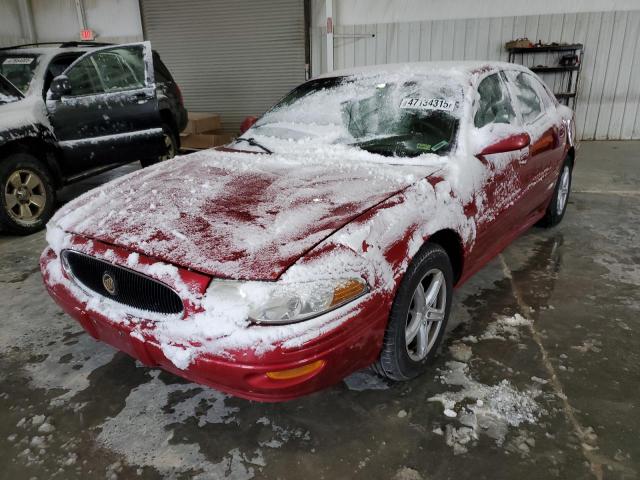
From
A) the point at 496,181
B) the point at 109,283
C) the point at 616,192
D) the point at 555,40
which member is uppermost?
the point at 555,40

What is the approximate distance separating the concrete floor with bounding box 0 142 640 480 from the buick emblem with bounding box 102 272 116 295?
58cm

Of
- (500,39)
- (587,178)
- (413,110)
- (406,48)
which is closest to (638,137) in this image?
(500,39)

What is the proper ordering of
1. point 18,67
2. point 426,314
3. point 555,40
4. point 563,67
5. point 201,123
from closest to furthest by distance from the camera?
1. point 426,314
2. point 18,67
3. point 201,123
4. point 563,67
5. point 555,40

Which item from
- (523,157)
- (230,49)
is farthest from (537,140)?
(230,49)

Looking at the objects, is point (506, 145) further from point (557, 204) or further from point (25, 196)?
point (25, 196)

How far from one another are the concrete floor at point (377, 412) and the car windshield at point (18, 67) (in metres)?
2.62

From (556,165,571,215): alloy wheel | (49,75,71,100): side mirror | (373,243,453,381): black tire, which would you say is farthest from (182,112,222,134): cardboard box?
(373,243,453,381): black tire

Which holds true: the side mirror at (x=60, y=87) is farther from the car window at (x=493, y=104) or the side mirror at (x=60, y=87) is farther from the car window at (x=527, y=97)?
the car window at (x=527, y=97)

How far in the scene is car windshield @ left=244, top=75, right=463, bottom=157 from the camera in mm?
2455

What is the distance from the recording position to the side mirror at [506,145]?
2367 millimetres

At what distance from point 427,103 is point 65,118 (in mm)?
3512

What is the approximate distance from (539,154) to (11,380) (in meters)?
3.26

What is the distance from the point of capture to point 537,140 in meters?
3.06

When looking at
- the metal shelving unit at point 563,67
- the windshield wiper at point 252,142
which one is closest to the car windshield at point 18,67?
the windshield wiper at point 252,142
